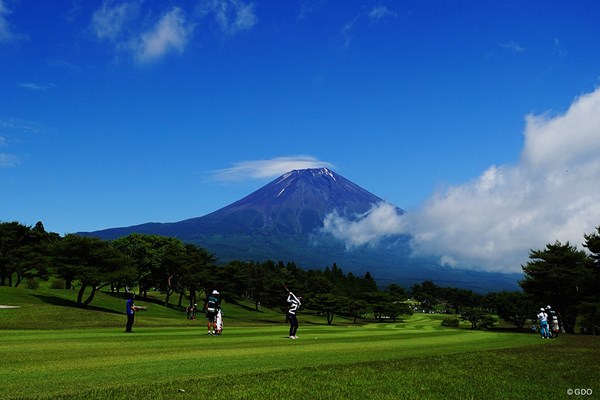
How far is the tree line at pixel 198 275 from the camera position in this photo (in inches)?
2430

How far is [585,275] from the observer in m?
60.6

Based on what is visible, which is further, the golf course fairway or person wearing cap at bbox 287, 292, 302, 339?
person wearing cap at bbox 287, 292, 302, 339

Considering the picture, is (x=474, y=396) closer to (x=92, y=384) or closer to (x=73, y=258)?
(x=92, y=384)

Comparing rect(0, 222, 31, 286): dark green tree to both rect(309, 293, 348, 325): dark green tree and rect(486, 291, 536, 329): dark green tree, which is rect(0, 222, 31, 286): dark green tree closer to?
rect(309, 293, 348, 325): dark green tree

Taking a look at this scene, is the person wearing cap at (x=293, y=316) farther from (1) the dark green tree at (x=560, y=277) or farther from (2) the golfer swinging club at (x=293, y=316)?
(1) the dark green tree at (x=560, y=277)

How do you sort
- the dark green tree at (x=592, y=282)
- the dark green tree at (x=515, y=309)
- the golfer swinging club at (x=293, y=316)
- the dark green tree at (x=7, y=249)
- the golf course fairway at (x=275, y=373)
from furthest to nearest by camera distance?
1. the dark green tree at (x=515, y=309)
2. the dark green tree at (x=7, y=249)
3. the dark green tree at (x=592, y=282)
4. the golfer swinging club at (x=293, y=316)
5. the golf course fairway at (x=275, y=373)

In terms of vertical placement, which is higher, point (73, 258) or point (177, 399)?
point (73, 258)

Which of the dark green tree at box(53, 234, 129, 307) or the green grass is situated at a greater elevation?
the dark green tree at box(53, 234, 129, 307)

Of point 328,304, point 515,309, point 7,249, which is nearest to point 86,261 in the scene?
point 7,249

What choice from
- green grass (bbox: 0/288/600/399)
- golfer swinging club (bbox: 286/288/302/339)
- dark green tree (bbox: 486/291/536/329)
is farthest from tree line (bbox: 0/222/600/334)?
green grass (bbox: 0/288/600/399)

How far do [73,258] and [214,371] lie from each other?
5619 cm

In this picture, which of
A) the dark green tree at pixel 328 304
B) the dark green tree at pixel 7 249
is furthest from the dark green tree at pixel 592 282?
the dark green tree at pixel 7 249

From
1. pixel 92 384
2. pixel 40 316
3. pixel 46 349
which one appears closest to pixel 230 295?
pixel 40 316

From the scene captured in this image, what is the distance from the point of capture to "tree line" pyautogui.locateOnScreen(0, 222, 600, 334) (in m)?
61.7
